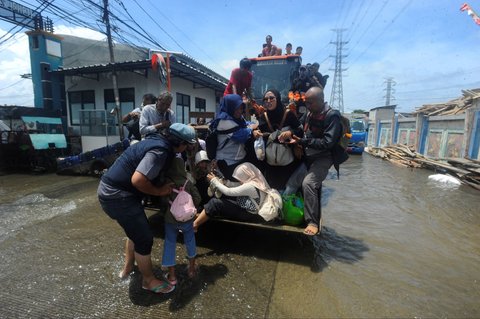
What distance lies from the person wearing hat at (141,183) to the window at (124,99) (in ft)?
34.0

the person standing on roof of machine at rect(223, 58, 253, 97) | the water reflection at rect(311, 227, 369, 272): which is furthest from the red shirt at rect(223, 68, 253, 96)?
the water reflection at rect(311, 227, 369, 272)

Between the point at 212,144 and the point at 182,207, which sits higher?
the point at 212,144

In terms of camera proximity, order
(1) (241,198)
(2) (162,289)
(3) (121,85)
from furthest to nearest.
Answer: (3) (121,85), (1) (241,198), (2) (162,289)

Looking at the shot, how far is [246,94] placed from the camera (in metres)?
5.47

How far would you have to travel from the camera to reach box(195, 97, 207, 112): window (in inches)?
603

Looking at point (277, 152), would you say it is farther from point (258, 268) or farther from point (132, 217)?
point (132, 217)

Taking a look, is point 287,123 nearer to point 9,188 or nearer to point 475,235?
point 475,235

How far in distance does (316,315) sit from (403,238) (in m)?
2.79

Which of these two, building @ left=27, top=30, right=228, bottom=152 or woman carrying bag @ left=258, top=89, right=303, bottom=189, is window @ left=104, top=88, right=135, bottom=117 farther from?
woman carrying bag @ left=258, top=89, right=303, bottom=189

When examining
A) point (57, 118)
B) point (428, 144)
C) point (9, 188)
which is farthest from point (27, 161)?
point (428, 144)

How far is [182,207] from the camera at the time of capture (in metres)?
2.82

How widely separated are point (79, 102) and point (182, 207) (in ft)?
41.6

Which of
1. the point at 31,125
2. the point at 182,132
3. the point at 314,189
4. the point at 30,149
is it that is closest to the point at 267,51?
the point at 314,189

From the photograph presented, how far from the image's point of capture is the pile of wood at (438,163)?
8.68 meters
